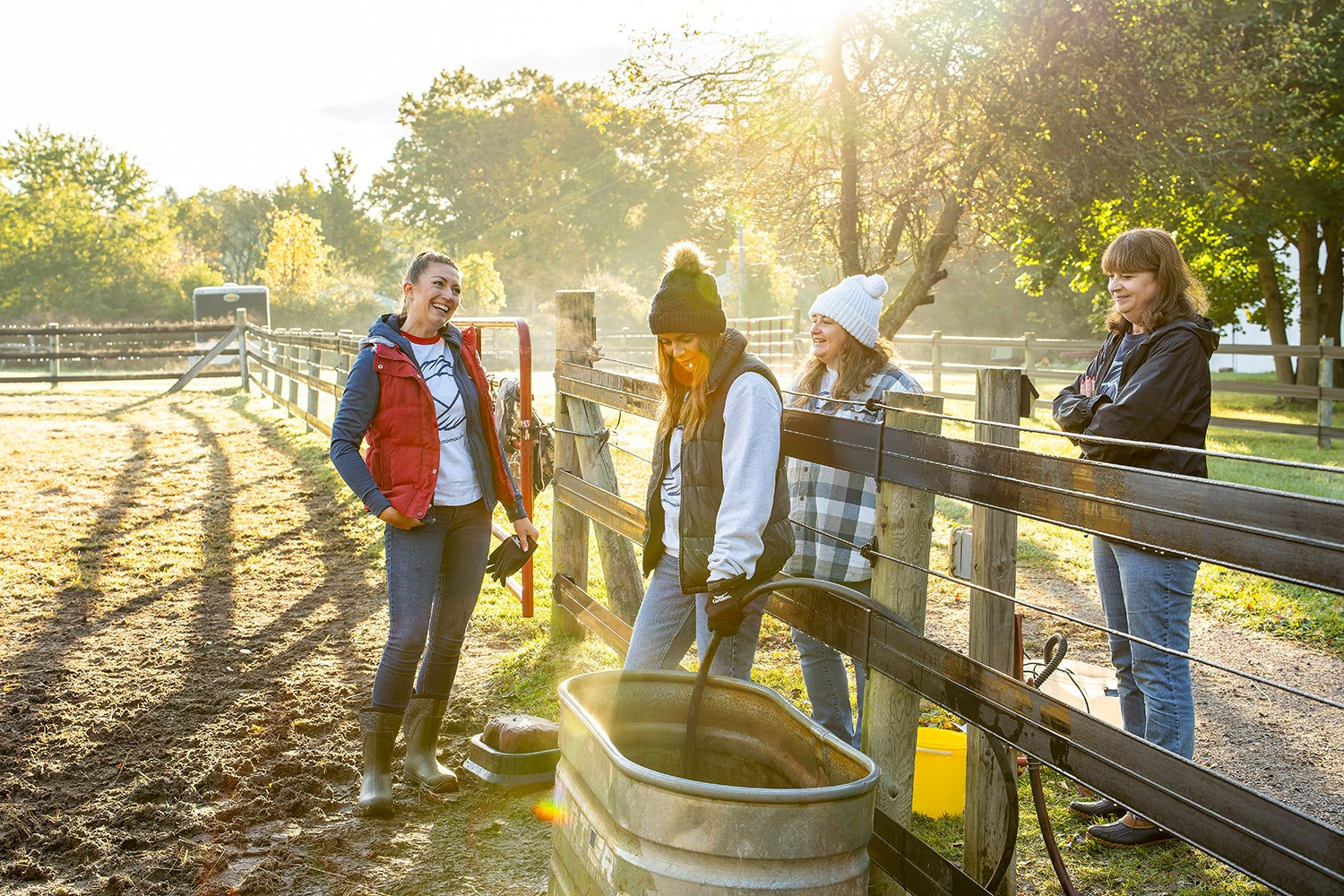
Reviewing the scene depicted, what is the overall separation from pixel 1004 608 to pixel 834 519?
1.00 meters

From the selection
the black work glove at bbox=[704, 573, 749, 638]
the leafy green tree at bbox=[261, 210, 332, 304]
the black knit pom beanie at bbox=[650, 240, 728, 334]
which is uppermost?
the leafy green tree at bbox=[261, 210, 332, 304]

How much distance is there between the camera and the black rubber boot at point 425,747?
12.7ft

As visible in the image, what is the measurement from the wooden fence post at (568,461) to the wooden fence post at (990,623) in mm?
2864

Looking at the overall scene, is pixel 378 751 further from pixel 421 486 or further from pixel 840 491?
pixel 840 491

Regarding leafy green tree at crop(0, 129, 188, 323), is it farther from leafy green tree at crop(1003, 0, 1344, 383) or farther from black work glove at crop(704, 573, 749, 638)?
black work glove at crop(704, 573, 749, 638)

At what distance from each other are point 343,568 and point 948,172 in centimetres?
733

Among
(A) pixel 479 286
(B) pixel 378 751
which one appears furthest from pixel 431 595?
(A) pixel 479 286

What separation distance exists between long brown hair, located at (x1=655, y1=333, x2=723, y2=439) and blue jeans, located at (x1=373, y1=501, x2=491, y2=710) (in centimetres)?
107

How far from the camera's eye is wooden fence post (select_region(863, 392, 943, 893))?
8.55 feet

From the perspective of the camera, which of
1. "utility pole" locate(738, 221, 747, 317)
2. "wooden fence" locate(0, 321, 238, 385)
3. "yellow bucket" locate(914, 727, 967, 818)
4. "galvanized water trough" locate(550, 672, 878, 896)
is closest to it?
"galvanized water trough" locate(550, 672, 878, 896)

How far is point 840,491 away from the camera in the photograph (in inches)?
138

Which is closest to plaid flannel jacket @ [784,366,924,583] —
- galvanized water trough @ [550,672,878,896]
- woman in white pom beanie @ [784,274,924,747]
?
woman in white pom beanie @ [784,274,924,747]

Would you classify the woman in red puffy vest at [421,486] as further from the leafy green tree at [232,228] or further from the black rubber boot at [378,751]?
the leafy green tree at [232,228]

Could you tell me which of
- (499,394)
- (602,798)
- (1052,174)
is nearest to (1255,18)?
(1052,174)
